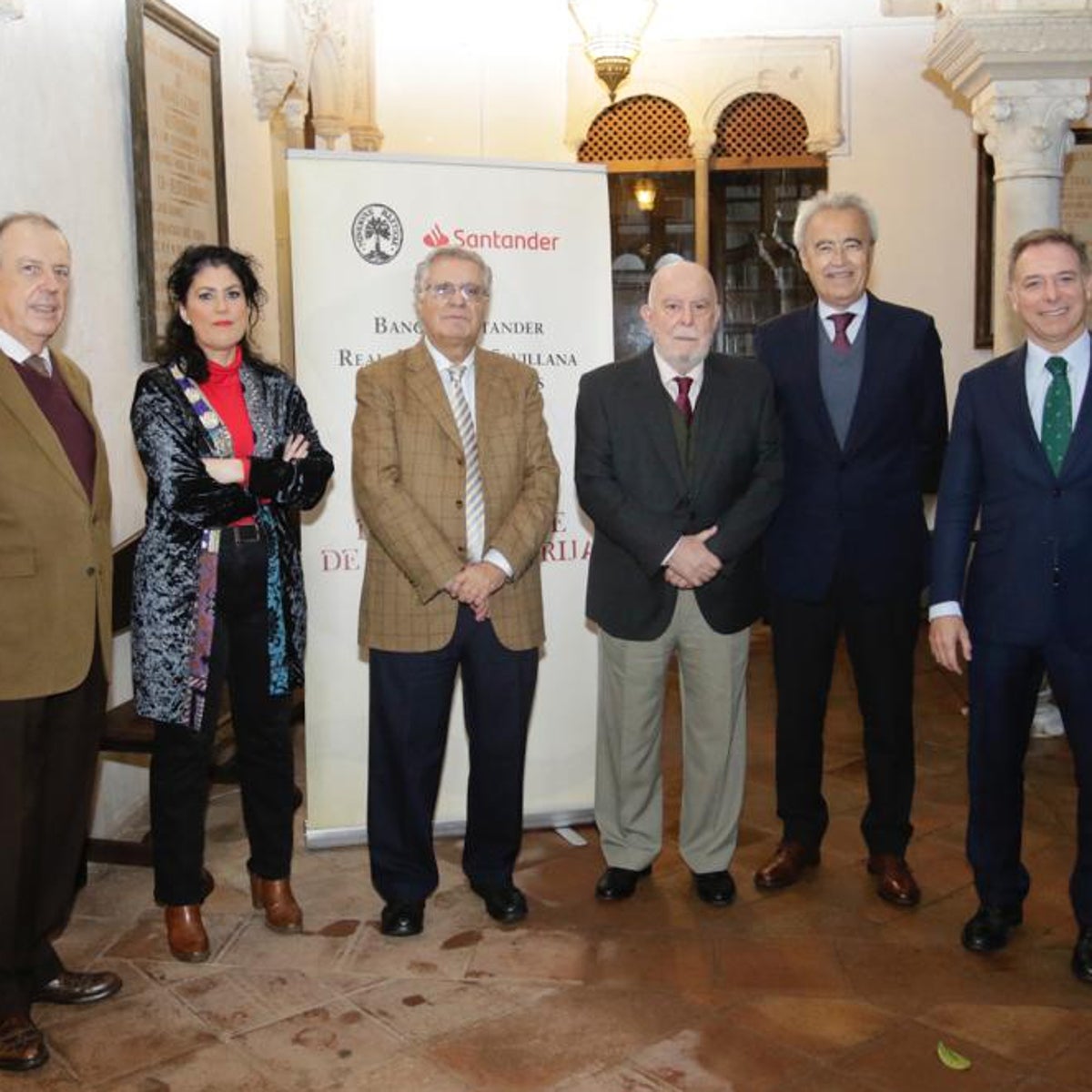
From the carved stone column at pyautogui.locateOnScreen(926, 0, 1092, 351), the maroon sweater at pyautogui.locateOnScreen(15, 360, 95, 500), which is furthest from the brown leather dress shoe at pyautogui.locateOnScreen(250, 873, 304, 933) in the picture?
the carved stone column at pyautogui.locateOnScreen(926, 0, 1092, 351)

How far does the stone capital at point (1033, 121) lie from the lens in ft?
16.5

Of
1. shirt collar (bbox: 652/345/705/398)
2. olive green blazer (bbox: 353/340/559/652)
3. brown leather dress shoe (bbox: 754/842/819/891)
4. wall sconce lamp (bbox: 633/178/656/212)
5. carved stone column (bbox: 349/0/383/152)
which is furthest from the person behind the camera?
wall sconce lamp (bbox: 633/178/656/212)

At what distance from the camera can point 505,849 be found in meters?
3.40

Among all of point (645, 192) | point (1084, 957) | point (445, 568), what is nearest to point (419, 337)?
point (445, 568)

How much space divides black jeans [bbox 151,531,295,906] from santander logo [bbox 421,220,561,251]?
118 centimetres

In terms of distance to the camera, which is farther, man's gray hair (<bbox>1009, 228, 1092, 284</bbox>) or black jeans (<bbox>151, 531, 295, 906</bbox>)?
black jeans (<bbox>151, 531, 295, 906</bbox>)

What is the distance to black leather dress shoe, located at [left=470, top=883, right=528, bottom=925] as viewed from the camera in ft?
11.0

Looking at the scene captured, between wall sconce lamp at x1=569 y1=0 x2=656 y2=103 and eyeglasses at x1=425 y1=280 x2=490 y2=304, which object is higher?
wall sconce lamp at x1=569 y1=0 x2=656 y2=103

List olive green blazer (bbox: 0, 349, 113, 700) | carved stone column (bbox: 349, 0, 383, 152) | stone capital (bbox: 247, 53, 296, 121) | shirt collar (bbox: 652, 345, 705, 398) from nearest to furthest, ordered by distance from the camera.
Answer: olive green blazer (bbox: 0, 349, 113, 700) < shirt collar (bbox: 652, 345, 705, 398) < stone capital (bbox: 247, 53, 296, 121) < carved stone column (bbox: 349, 0, 383, 152)

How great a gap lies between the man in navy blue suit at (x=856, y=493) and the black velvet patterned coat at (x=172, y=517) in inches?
49.7

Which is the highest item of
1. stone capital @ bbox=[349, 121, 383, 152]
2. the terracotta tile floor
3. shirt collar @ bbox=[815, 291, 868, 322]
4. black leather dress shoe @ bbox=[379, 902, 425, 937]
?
stone capital @ bbox=[349, 121, 383, 152]

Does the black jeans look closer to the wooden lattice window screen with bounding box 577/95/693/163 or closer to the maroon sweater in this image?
the maroon sweater

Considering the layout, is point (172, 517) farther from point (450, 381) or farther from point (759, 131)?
point (759, 131)

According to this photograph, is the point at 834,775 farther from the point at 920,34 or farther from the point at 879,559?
the point at 920,34
